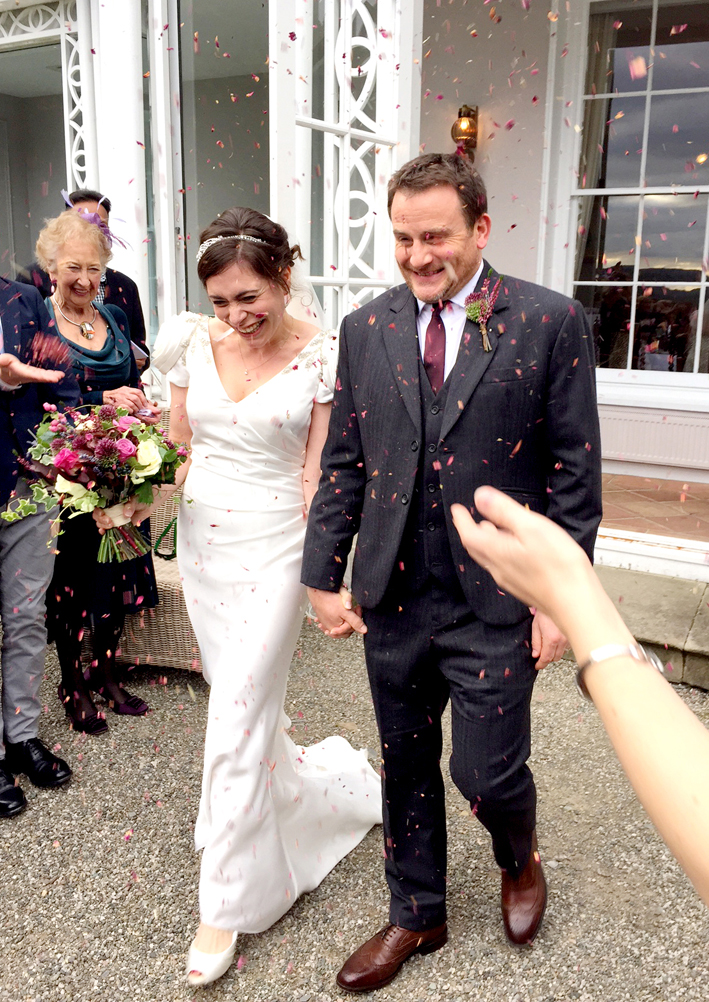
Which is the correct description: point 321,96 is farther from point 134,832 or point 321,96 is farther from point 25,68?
point 25,68

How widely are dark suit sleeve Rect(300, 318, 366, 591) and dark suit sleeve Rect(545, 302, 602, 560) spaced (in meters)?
0.50

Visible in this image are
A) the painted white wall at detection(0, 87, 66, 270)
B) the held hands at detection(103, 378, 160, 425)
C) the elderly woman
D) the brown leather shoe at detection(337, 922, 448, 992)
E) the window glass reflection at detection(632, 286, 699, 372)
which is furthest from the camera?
the painted white wall at detection(0, 87, 66, 270)

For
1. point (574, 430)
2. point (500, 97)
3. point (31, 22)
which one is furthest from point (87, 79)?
point (574, 430)

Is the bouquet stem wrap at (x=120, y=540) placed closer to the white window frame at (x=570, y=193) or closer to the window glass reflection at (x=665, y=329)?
the white window frame at (x=570, y=193)

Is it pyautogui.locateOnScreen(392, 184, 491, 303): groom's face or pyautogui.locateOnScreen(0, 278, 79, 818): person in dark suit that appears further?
pyautogui.locateOnScreen(0, 278, 79, 818): person in dark suit

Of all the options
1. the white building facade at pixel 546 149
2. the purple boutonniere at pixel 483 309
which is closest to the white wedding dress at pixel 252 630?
the purple boutonniere at pixel 483 309

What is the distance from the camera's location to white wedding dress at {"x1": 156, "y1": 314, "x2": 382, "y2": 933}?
2.34 m

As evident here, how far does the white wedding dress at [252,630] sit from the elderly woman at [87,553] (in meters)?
0.92

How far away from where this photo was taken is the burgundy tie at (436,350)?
207 cm

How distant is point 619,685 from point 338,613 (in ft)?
5.16

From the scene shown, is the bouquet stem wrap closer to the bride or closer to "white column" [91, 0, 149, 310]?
the bride

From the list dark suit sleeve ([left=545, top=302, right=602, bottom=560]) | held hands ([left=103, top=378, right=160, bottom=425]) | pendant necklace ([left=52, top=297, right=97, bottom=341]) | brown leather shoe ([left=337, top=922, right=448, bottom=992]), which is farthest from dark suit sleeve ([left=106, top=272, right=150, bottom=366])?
brown leather shoe ([left=337, top=922, right=448, bottom=992])

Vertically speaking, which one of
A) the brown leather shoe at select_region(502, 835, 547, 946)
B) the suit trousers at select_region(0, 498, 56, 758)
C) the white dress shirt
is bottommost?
the brown leather shoe at select_region(502, 835, 547, 946)

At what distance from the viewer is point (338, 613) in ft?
7.41
